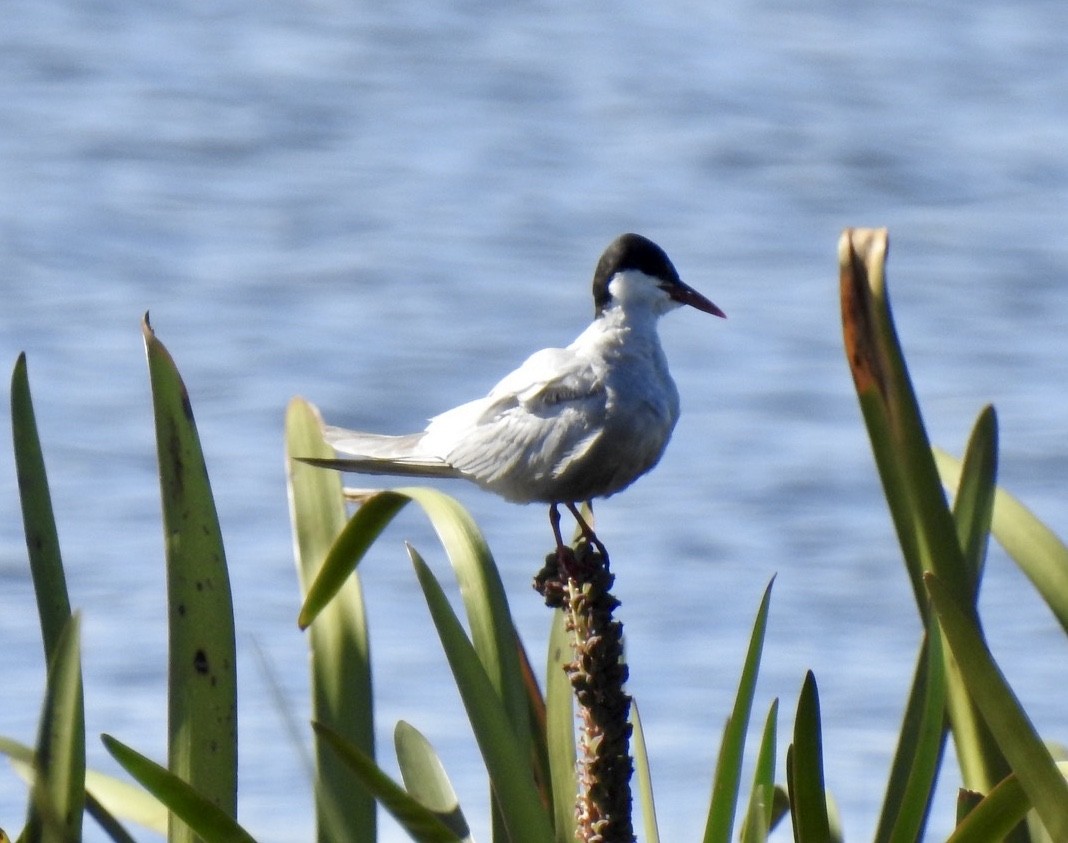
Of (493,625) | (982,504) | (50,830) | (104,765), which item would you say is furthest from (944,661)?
(104,765)

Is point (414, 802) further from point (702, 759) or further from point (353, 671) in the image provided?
point (702, 759)

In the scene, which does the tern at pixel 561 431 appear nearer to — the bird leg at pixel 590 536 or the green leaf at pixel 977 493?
the bird leg at pixel 590 536

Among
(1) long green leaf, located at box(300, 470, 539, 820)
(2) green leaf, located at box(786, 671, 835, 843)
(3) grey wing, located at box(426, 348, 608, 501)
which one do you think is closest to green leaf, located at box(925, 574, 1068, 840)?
(2) green leaf, located at box(786, 671, 835, 843)

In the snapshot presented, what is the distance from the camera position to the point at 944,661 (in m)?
1.89

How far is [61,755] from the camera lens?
180 cm

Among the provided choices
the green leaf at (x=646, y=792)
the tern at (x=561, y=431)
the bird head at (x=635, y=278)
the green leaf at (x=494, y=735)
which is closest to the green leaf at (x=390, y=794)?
the green leaf at (x=494, y=735)

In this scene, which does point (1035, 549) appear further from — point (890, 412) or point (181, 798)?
point (181, 798)

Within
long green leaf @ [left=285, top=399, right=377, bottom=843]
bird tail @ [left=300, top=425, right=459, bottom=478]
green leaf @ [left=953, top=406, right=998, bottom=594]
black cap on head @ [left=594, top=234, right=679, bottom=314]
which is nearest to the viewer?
green leaf @ [left=953, top=406, right=998, bottom=594]

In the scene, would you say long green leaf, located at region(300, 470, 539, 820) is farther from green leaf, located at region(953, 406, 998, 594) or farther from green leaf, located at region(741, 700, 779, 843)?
green leaf, located at region(953, 406, 998, 594)

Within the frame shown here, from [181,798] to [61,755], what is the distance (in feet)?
0.64

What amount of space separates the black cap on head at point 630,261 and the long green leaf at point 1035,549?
1.00 m

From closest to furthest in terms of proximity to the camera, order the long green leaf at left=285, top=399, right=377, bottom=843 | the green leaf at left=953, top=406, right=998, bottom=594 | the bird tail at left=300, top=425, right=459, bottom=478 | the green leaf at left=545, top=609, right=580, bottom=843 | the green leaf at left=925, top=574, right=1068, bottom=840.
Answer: the green leaf at left=925, top=574, right=1068, bottom=840, the green leaf at left=953, top=406, right=998, bottom=594, the long green leaf at left=285, top=399, right=377, bottom=843, the green leaf at left=545, top=609, right=580, bottom=843, the bird tail at left=300, top=425, right=459, bottom=478

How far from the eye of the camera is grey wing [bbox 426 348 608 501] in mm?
2727

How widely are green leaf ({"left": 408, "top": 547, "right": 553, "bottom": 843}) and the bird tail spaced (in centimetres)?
43
